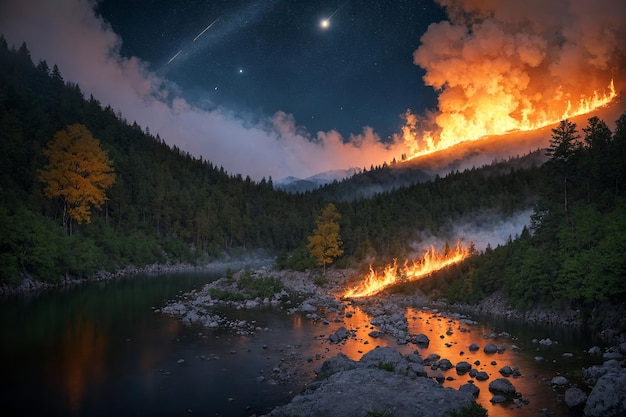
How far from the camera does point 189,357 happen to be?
27750 mm

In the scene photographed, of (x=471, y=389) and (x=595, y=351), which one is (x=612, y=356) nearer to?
(x=595, y=351)

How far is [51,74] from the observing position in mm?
143750

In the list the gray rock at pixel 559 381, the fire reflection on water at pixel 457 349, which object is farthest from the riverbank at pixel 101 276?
the gray rock at pixel 559 381

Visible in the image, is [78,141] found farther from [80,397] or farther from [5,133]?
[80,397]

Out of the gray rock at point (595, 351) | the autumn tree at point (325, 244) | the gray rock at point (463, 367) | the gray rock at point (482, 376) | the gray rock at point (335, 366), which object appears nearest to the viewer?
the gray rock at point (335, 366)

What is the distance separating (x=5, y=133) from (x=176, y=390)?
6881 cm

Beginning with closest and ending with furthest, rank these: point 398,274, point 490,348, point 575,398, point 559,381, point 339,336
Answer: point 575,398 < point 559,381 < point 490,348 < point 339,336 < point 398,274

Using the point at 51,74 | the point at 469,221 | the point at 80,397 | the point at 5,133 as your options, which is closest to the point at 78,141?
the point at 5,133

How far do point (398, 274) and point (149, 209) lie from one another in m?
74.3

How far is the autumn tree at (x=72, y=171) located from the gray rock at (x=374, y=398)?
61.9m

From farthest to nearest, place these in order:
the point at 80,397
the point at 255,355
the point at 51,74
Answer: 1. the point at 51,74
2. the point at 255,355
3. the point at 80,397

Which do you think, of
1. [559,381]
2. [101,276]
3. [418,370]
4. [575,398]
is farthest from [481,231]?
[575,398]

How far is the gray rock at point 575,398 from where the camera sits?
64.3 feet

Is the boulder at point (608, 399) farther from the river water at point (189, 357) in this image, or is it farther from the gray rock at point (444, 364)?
the gray rock at point (444, 364)
